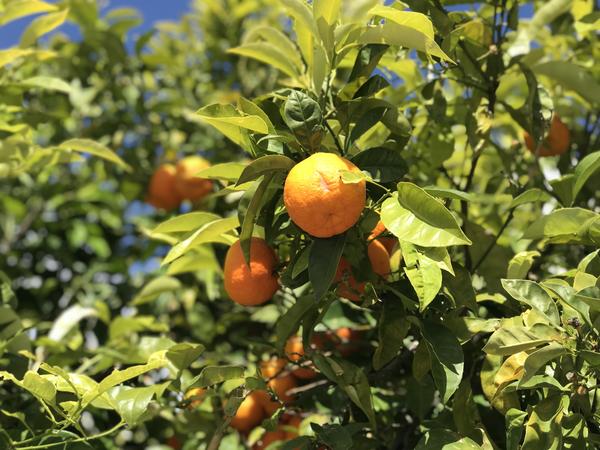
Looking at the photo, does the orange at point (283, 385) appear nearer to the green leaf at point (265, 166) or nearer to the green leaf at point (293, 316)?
the green leaf at point (293, 316)

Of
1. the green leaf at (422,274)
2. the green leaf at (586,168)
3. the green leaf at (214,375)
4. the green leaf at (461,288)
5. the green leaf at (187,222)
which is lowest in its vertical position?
the green leaf at (214,375)

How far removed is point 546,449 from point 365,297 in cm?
35

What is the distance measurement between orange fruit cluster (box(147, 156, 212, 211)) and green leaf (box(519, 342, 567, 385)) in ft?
5.45

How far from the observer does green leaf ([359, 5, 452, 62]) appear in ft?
3.52

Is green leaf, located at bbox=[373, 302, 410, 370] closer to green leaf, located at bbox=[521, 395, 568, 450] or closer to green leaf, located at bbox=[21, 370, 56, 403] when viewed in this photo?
green leaf, located at bbox=[521, 395, 568, 450]

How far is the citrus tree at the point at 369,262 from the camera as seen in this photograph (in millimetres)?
1020

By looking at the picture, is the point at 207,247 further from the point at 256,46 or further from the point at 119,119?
the point at 119,119

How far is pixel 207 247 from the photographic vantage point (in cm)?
179

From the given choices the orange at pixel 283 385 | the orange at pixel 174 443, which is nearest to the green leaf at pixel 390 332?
the orange at pixel 283 385

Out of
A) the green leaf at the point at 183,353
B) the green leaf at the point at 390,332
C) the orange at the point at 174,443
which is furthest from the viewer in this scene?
the orange at the point at 174,443

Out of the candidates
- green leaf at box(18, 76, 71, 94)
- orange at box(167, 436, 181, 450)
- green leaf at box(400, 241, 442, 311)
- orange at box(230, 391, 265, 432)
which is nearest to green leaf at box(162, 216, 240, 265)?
green leaf at box(400, 241, 442, 311)

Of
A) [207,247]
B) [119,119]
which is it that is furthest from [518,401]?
[119,119]

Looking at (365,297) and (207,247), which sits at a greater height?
(365,297)

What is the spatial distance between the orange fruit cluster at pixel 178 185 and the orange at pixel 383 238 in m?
1.32
